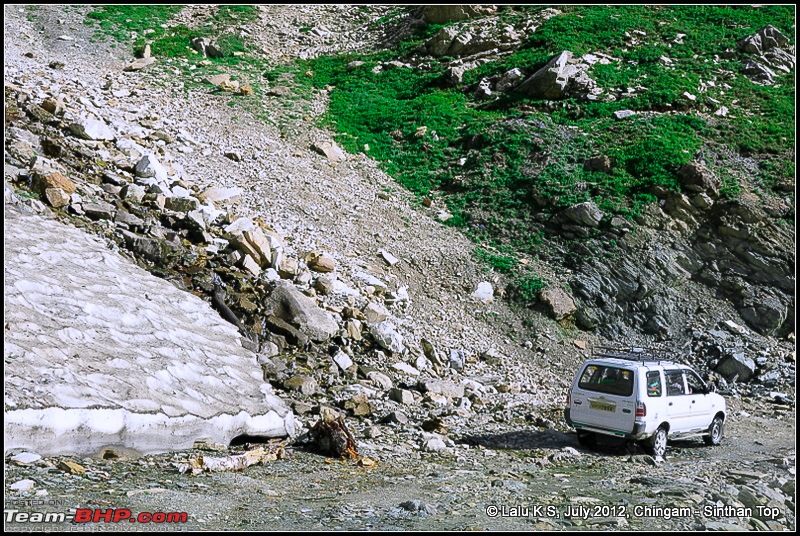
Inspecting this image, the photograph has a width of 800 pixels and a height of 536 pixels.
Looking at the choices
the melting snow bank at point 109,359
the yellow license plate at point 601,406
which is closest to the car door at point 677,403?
the yellow license plate at point 601,406

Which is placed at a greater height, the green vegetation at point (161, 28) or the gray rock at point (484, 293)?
the green vegetation at point (161, 28)

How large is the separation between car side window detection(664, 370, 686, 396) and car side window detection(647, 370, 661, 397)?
1.06ft

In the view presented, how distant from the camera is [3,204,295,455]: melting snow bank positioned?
7.31m

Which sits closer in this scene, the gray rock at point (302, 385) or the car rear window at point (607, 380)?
the car rear window at point (607, 380)

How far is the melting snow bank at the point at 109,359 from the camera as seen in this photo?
7.31 m

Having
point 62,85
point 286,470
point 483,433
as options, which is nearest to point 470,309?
point 483,433

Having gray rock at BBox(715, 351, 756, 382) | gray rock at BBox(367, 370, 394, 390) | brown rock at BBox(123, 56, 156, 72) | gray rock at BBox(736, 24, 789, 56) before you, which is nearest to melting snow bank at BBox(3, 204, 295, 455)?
gray rock at BBox(367, 370, 394, 390)

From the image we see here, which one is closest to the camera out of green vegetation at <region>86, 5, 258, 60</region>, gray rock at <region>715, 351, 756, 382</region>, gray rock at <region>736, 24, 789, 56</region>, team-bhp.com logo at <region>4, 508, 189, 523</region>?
team-bhp.com logo at <region>4, 508, 189, 523</region>

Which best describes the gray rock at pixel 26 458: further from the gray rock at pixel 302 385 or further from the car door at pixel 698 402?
the car door at pixel 698 402

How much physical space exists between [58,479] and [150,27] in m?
27.1

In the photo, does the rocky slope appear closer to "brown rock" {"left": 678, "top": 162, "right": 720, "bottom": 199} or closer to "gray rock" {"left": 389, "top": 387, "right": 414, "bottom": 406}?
"gray rock" {"left": 389, "top": 387, "right": 414, "bottom": 406}

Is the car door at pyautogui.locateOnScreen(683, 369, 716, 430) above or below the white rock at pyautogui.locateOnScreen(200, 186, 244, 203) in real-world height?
below

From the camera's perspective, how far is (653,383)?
10.7 m

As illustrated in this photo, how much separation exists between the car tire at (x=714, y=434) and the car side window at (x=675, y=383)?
50.5 inches
